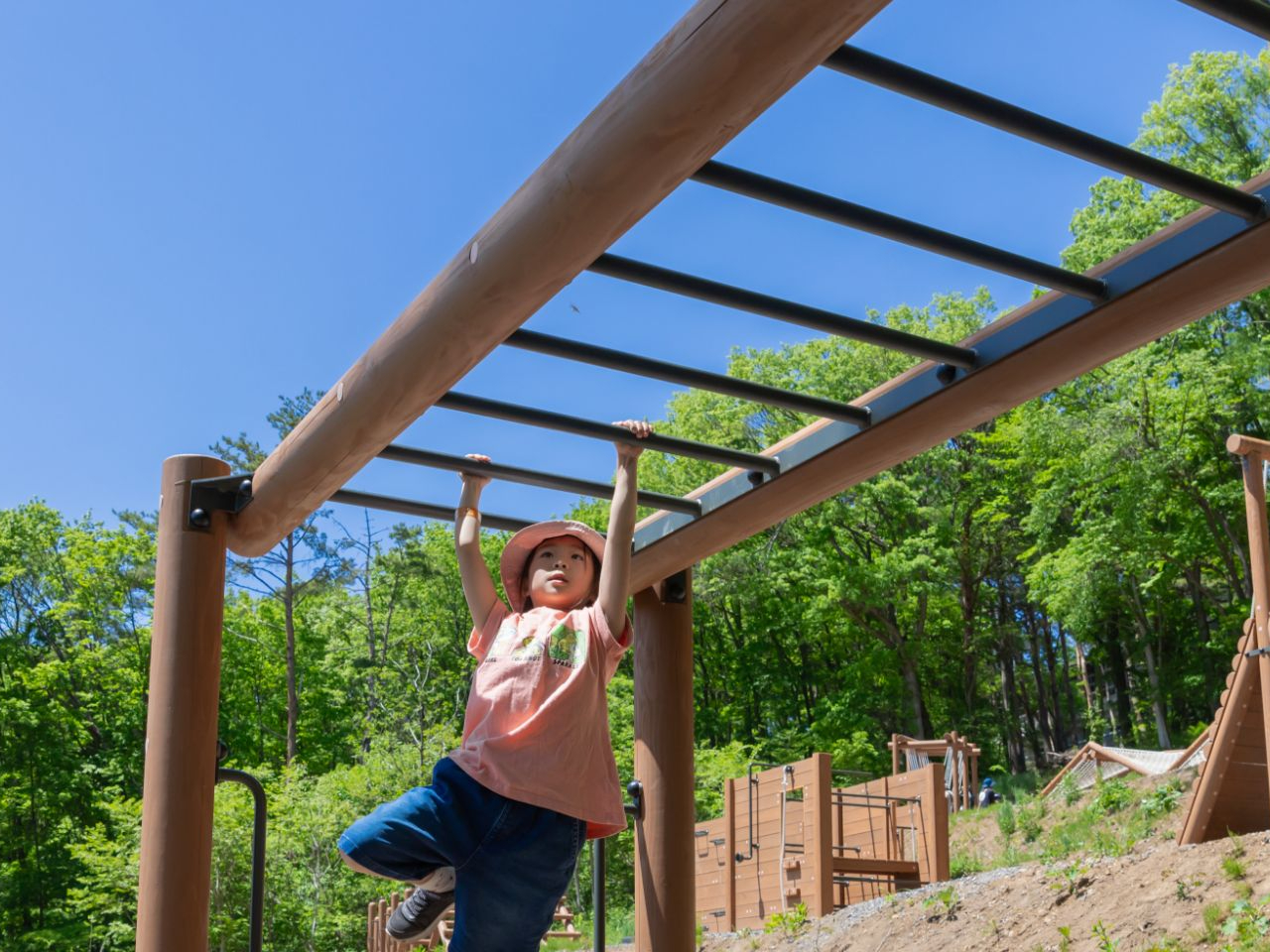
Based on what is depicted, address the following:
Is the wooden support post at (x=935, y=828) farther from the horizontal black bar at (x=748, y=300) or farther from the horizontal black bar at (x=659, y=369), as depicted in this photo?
the horizontal black bar at (x=748, y=300)

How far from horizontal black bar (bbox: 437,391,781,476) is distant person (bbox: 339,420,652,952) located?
11 cm

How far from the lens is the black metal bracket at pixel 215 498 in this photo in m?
3.66

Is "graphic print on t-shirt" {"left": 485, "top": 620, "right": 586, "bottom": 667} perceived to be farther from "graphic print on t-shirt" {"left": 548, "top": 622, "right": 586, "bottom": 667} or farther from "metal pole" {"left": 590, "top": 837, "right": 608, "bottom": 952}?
"metal pole" {"left": 590, "top": 837, "right": 608, "bottom": 952}

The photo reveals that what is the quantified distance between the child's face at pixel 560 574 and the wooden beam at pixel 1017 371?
524mm

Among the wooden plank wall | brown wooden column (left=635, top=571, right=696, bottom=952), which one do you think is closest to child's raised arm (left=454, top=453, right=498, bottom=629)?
brown wooden column (left=635, top=571, right=696, bottom=952)

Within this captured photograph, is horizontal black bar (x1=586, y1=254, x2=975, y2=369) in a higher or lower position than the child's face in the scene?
higher

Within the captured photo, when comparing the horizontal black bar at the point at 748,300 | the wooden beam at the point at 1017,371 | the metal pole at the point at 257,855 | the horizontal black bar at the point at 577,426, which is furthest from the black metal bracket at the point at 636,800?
the horizontal black bar at the point at 748,300

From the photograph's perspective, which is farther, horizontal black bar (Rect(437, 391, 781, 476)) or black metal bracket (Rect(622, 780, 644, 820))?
black metal bracket (Rect(622, 780, 644, 820))

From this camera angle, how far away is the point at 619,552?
10.6ft

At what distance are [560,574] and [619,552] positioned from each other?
0.92ft

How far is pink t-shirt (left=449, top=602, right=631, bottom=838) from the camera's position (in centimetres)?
299

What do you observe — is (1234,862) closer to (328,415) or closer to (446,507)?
(446,507)

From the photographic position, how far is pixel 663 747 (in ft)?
14.1

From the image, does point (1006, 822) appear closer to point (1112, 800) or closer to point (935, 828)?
point (1112, 800)
